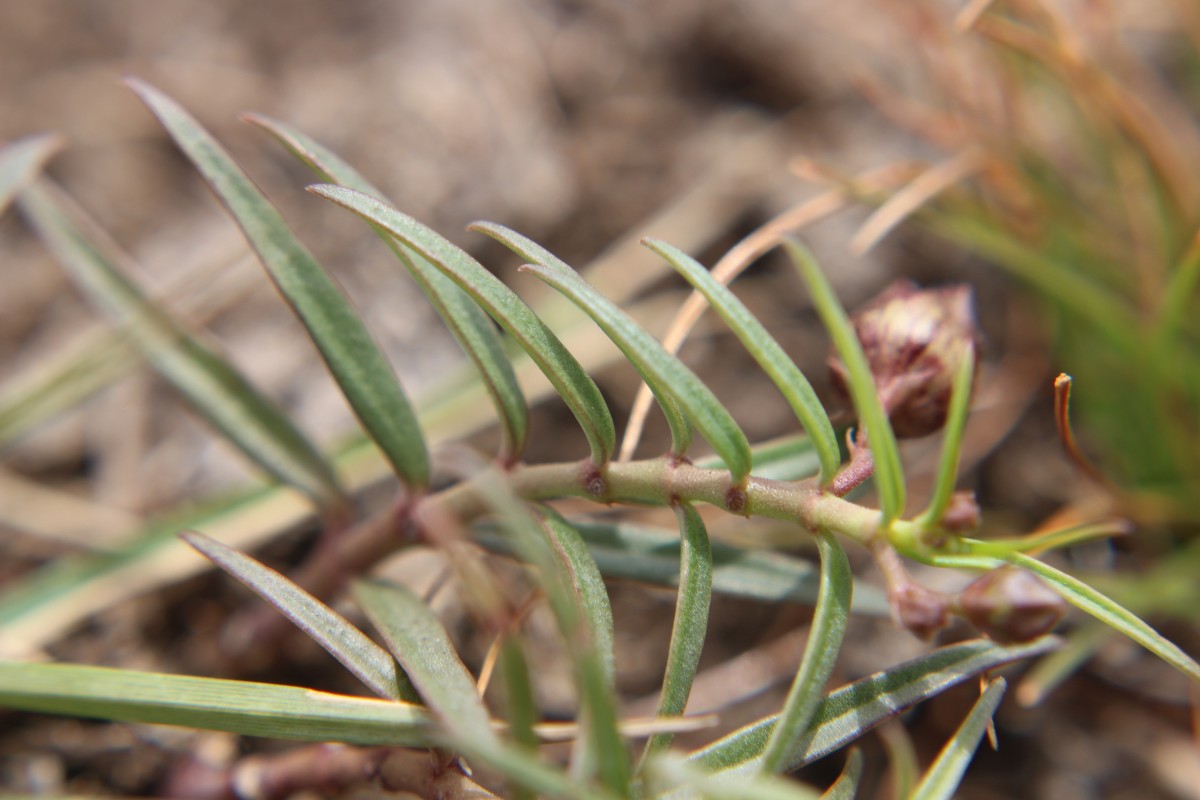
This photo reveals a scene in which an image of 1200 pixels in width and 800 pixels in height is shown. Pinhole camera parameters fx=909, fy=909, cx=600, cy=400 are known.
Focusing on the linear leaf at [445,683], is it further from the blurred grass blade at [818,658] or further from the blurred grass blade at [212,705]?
the blurred grass blade at [818,658]

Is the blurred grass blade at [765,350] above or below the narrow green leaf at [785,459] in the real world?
above

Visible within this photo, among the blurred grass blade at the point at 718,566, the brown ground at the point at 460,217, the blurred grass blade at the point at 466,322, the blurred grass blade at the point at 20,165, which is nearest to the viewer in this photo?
the blurred grass blade at the point at 466,322

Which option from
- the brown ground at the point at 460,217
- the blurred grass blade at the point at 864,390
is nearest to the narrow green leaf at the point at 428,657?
the blurred grass blade at the point at 864,390

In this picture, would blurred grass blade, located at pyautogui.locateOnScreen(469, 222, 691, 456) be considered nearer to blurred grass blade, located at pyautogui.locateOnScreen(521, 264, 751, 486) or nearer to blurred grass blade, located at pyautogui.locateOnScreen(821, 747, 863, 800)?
blurred grass blade, located at pyautogui.locateOnScreen(521, 264, 751, 486)

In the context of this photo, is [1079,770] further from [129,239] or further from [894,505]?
[129,239]

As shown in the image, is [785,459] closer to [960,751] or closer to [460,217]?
[960,751]

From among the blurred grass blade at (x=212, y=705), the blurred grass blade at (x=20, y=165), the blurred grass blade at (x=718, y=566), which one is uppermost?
the blurred grass blade at (x=20, y=165)

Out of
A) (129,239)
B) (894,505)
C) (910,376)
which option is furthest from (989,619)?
(129,239)
